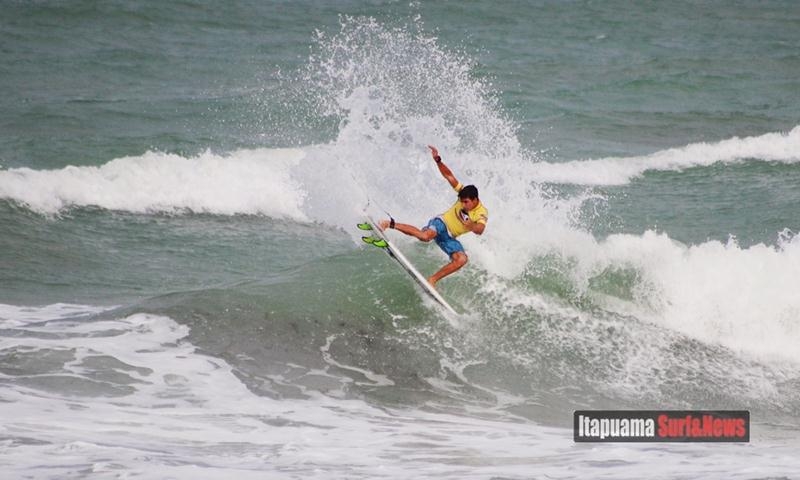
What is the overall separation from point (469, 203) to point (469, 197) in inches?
3.5

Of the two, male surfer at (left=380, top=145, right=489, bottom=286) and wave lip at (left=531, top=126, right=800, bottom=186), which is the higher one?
wave lip at (left=531, top=126, right=800, bottom=186)

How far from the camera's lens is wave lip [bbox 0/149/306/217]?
17.6m

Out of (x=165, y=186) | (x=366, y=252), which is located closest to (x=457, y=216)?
(x=366, y=252)

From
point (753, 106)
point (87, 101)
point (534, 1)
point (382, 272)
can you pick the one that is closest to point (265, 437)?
point (382, 272)

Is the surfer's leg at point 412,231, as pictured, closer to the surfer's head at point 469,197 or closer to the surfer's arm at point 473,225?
the surfer's arm at point 473,225

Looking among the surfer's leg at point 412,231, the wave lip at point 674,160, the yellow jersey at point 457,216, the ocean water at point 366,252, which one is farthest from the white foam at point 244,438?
the wave lip at point 674,160

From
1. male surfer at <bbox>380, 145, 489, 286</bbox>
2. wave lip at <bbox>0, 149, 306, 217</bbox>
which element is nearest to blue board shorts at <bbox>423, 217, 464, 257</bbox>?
male surfer at <bbox>380, 145, 489, 286</bbox>

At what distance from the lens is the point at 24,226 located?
642 inches

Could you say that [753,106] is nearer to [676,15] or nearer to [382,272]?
[676,15]

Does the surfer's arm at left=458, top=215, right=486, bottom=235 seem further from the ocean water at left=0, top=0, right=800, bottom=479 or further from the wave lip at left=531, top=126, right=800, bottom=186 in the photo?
the wave lip at left=531, top=126, right=800, bottom=186

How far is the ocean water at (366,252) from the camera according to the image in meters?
9.11

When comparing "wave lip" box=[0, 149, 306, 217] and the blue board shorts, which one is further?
"wave lip" box=[0, 149, 306, 217]

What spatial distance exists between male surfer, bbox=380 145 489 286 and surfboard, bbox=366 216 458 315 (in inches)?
5.0

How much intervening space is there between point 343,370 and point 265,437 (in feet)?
7.79
